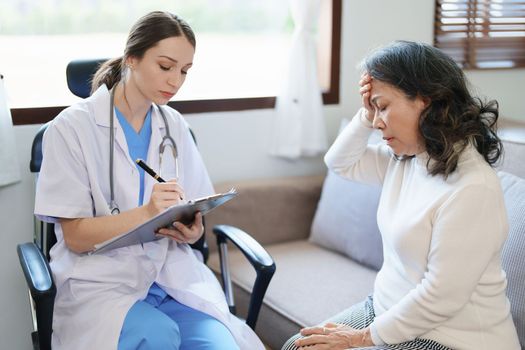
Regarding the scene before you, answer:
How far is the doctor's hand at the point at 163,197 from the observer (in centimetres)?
156

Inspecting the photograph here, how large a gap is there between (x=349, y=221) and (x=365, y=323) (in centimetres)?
84

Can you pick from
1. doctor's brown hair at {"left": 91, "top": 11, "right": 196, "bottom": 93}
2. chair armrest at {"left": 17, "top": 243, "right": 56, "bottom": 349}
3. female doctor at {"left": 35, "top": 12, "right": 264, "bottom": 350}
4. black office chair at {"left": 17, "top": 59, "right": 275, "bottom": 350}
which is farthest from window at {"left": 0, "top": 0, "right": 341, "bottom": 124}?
chair armrest at {"left": 17, "top": 243, "right": 56, "bottom": 349}

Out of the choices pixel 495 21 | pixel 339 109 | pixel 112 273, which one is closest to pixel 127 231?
pixel 112 273

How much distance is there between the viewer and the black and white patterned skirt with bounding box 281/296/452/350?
1.44 metres

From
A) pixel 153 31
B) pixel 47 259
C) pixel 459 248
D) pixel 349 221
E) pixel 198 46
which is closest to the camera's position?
pixel 459 248

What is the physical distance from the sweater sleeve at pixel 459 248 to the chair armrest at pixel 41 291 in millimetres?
812

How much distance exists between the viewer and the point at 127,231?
5.15 ft

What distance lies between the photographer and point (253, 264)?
1.73 m

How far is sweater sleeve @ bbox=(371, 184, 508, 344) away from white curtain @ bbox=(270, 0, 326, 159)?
1.33 metres

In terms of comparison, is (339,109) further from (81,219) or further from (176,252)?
(81,219)

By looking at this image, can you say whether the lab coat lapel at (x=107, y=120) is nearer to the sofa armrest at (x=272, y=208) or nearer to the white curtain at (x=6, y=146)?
the white curtain at (x=6, y=146)

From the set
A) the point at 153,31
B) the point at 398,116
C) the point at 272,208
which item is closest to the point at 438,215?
the point at 398,116

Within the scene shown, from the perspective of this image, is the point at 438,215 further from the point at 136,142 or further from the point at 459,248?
the point at 136,142

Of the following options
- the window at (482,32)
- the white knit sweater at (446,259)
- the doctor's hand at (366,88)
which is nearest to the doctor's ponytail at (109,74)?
the doctor's hand at (366,88)
